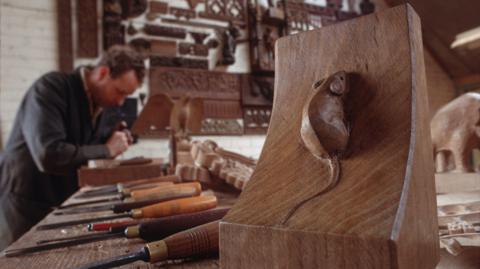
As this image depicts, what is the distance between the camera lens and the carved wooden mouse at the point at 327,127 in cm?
39

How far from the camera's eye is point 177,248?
19.1 inches

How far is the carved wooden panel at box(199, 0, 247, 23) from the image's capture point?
4.43 metres

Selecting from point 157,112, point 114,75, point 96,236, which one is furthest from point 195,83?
point 96,236

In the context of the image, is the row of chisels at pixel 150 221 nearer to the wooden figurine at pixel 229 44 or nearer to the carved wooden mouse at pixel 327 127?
the carved wooden mouse at pixel 327 127

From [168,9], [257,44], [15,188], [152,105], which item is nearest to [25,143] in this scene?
[15,188]

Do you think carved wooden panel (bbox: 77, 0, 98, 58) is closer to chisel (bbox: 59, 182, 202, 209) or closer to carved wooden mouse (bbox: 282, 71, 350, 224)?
chisel (bbox: 59, 182, 202, 209)

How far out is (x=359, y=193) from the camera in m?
0.37

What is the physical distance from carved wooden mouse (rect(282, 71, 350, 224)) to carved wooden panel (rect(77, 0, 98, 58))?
150 inches

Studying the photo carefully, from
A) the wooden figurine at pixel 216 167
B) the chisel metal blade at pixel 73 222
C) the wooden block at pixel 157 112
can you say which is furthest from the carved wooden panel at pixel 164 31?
the chisel metal blade at pixel 73 222

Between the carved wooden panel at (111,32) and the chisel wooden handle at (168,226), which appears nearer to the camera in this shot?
the chisel wooden handle at (168,226)

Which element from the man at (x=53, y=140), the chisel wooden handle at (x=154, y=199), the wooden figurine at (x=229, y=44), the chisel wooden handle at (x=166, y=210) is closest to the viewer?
the chisel wooden handle at (x=166, y=210)

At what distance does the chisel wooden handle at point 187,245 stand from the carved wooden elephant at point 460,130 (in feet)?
2.40

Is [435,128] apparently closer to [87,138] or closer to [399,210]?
[399,210]

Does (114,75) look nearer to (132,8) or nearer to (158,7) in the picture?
(132,8)
